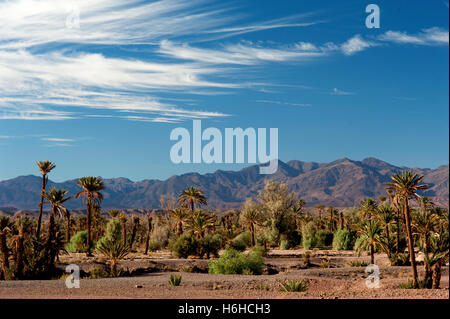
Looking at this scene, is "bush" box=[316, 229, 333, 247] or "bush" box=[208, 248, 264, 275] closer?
"bush" box=[208, 248, 264, 275]

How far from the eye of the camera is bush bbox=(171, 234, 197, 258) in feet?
154

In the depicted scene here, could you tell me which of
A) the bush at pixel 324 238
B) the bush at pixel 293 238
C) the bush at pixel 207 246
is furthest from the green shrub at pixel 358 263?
the bush at pixel 293 238

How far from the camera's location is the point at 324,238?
A: 222 feet

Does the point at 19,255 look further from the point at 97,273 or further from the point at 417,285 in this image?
the point at 417,285

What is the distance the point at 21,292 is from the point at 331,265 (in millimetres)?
28103

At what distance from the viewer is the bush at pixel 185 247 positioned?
47.0 m

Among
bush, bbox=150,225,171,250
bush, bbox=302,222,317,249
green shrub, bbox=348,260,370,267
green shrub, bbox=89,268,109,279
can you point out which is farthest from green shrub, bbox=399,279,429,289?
bush, bbox=150,225,171,250

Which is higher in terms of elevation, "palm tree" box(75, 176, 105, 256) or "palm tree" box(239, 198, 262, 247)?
"palm tree" box(75, 176, 105, 256)

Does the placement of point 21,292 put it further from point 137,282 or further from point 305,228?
point 305,228

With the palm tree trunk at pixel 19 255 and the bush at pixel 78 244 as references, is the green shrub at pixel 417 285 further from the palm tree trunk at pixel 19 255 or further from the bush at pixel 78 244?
the bush at pixel 78 244

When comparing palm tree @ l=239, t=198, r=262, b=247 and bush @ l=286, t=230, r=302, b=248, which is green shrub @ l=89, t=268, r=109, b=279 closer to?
palm tree @ l=239, t=198, r=262, b=247

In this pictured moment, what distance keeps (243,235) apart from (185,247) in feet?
51.1

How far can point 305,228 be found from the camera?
6456 centimetres
